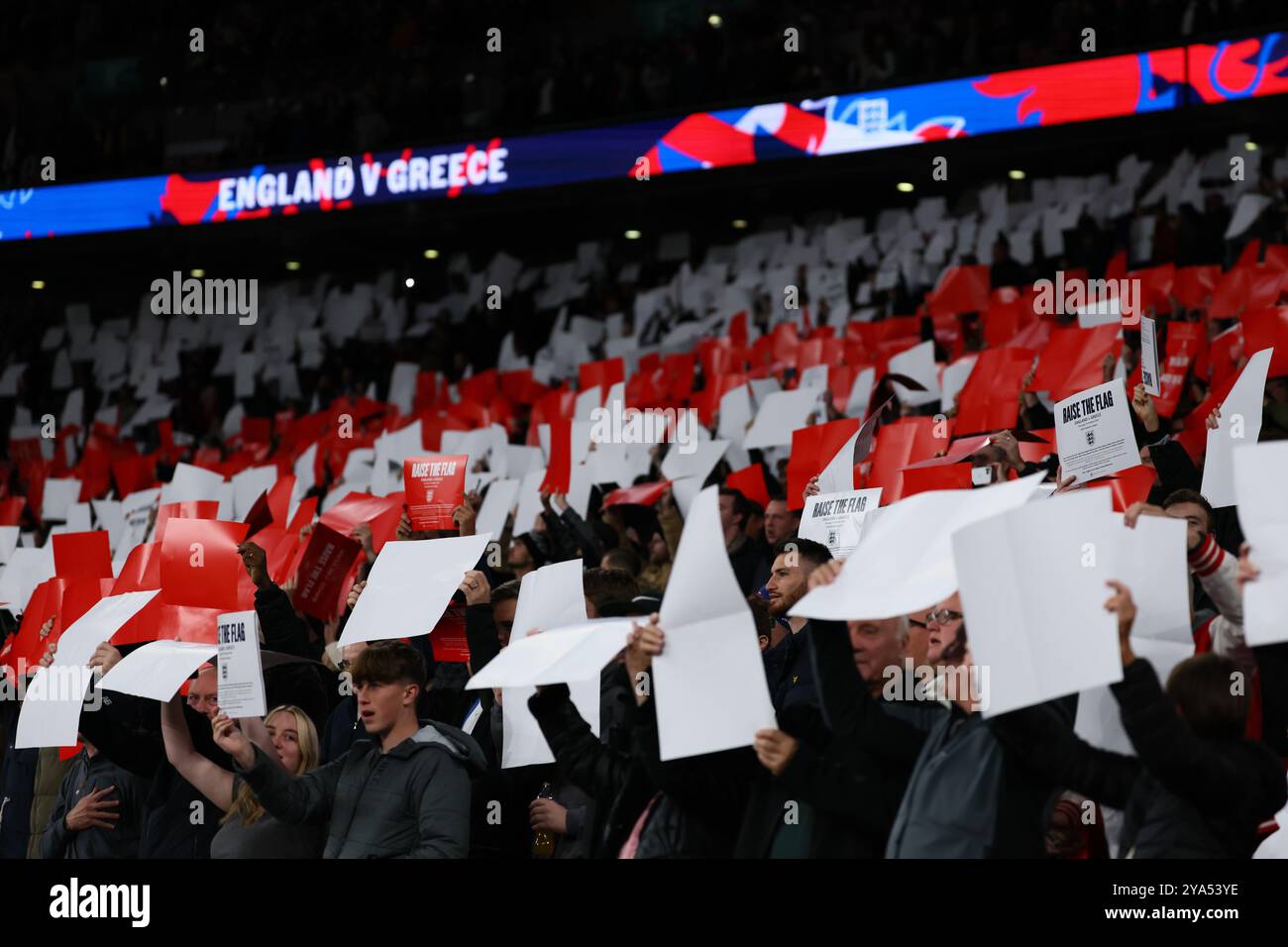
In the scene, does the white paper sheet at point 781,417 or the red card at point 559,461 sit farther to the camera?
the white paper sheet at point 781,417

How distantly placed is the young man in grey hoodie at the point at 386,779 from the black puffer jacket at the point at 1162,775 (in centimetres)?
135

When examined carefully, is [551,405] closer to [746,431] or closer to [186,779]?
[746,431]

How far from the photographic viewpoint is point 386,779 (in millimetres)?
3748

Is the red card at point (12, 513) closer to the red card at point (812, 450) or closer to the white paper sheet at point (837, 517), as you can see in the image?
the red card at point (812, 450)

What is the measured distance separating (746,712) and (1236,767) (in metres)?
0.85

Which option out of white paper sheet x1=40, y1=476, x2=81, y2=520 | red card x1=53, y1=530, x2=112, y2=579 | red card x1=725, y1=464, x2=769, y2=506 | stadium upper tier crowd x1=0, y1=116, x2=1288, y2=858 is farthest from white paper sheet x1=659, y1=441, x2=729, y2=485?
white paper sheet x1=40, y1=476, x2=81, y2=520

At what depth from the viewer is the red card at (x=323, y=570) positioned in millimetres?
5312

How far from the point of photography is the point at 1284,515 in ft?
8.89

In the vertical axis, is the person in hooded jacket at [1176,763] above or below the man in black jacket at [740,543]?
below

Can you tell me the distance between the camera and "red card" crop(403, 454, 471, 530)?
17.5 feet

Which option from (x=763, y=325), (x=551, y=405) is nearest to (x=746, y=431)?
(x=551, y=405)

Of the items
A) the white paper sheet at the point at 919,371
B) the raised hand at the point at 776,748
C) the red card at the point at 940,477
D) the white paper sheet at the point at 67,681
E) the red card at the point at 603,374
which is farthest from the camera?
the red card at the point at 603,374

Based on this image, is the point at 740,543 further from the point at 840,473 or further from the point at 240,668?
the point at 240,668

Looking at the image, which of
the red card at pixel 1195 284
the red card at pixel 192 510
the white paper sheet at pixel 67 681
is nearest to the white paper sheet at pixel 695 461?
the red card at pixel 192 510
